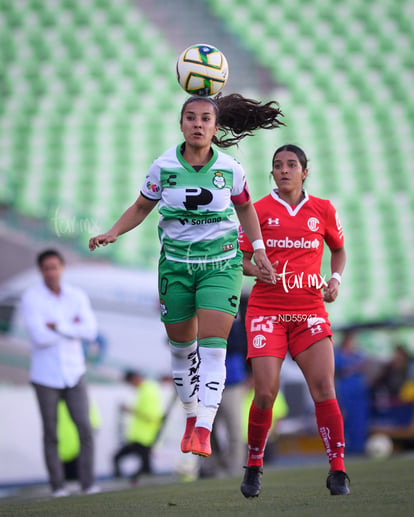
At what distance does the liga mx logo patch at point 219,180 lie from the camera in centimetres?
495

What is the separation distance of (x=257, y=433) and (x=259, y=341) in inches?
20.1

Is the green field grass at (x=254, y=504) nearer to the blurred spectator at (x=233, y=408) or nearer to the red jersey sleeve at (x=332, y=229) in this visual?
the red jersey sleeve at (x=332, y=229)

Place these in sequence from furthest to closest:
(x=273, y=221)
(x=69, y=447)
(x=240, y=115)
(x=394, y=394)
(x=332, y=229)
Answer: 1. (x=394, y=394)
2. (x=69, y=447)
3. (x=240, y=115)
4. (x=332, y=229)
5. (x=273, y=221)

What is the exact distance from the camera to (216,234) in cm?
500

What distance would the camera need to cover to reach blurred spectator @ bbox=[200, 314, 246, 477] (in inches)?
376

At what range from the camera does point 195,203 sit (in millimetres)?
4910

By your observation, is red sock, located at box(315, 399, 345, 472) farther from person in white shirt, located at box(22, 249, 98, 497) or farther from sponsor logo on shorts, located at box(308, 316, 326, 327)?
person in white shirt, located at box(22, 249, 98, 497)

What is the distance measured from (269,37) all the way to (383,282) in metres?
6.99

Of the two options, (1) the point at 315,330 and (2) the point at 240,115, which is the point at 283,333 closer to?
(1) the point at 315,330

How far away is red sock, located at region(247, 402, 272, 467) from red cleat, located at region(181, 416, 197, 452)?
1.06 ft

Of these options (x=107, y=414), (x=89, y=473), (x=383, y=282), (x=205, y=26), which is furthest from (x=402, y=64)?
(x=89, y=473)

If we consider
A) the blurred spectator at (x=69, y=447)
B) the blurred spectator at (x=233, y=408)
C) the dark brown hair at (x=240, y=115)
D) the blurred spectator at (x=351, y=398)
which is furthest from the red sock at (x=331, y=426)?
the blurred spectator at (x=351, y=398)

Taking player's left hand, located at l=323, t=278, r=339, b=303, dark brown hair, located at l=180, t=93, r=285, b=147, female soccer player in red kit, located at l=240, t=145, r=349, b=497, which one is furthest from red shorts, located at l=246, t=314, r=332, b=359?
dark brown hair, located at l=180, t=93, r=285, b=147

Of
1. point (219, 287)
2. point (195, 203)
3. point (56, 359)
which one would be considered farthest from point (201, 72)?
point (56, 359)
